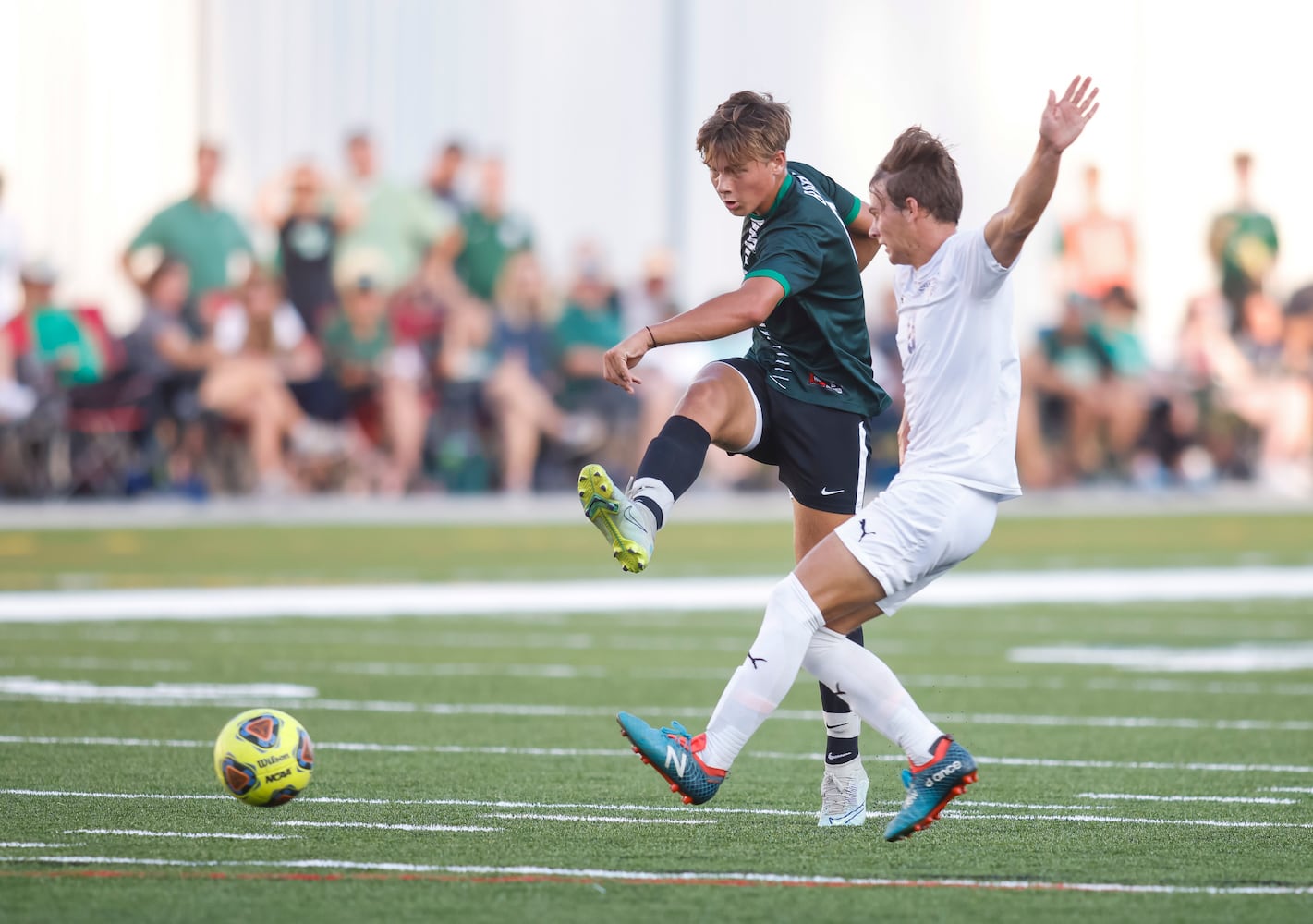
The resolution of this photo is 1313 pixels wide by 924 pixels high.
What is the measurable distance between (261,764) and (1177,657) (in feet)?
19.9

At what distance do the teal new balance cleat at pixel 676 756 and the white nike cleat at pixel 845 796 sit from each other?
60 cm

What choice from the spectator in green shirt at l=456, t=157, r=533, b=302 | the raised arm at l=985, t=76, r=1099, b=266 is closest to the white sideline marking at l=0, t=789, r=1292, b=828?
the raised arm at l=985, t=76, r=1099, b=266

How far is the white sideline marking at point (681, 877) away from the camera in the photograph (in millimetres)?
4984

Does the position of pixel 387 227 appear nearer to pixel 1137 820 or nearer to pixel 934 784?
pixel 1137 820

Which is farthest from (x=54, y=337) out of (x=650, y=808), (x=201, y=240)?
(x=650, y=808)

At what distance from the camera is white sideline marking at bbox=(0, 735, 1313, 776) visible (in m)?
7.25

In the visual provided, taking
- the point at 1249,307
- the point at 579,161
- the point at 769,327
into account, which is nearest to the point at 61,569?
the point at 769,327

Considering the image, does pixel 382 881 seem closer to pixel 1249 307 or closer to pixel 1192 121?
pixel 1249 307

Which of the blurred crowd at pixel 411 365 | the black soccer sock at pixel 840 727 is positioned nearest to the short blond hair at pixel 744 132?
the black soccer sock at pixel 840 727

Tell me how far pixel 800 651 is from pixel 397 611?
23.0ft

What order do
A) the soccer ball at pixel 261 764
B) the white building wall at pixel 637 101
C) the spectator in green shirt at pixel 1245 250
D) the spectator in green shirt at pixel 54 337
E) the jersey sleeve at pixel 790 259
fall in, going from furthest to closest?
1. the spectator in green shirt at pixel 1245 250
2. the white building wall at pixel 637 101
3. the spectator in green shirt at pixel 54 337
4. the soccer ball at pixel 261 764
5. the jersey sleeve at pixel 790 259

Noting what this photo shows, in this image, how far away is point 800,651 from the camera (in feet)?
18.5

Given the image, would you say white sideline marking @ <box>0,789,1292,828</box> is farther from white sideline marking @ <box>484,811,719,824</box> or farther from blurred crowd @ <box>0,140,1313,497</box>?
blurred crowd @ <box>0,140,1313,497</box>

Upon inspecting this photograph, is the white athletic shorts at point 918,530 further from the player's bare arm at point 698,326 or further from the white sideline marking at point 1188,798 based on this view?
the white sideline marking at point 1188,798
